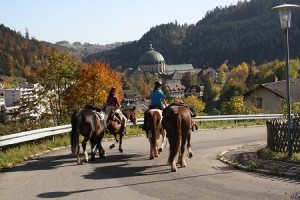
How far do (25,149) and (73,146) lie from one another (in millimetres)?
3648

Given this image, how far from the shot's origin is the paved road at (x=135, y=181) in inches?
414

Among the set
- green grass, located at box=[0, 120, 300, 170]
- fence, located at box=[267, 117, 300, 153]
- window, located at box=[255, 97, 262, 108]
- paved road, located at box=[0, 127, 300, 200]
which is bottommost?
paved road, located at box=[0, 127, 300, 200]

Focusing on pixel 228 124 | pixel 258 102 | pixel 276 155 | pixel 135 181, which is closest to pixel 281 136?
pixel 276 155

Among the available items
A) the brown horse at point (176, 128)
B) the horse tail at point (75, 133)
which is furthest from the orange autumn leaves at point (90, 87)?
the brown horse at point (176, 128)

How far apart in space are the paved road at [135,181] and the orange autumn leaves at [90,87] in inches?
1626

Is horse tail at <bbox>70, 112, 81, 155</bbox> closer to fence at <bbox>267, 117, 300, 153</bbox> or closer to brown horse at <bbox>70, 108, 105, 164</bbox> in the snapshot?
brown horse at <bbox>70, 108, 105, 164</bbox>

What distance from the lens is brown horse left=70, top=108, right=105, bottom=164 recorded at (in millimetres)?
14570

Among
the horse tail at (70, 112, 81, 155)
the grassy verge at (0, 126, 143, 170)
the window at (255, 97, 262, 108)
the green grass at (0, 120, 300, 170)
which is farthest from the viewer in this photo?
the window at (255, 97, 262, 108)

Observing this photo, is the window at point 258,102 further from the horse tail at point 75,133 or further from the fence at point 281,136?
the horse tail at point 75,133

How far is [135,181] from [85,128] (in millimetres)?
3625

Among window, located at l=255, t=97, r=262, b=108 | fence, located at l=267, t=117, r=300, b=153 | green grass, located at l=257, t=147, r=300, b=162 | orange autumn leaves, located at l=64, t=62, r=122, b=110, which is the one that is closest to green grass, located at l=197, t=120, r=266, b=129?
fence, located at l=267, t=117, r=300, b=153

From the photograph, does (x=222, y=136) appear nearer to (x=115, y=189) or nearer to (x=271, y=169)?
(x=271, y=169)

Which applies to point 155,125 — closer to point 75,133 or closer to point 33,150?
point 75,133

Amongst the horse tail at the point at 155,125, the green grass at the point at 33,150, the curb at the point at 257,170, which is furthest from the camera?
the horse tail at the point at 155,125
